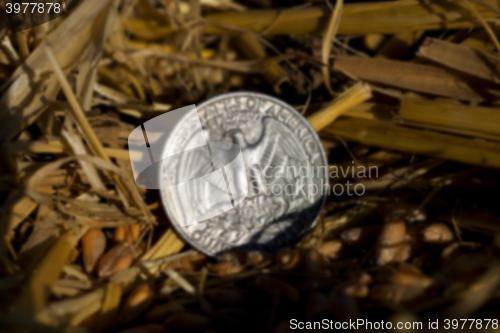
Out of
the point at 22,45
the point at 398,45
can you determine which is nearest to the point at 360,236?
the point at 398,45

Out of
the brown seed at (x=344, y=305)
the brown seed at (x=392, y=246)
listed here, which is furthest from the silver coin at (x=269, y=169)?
the brown seed at (x=344, y=305)

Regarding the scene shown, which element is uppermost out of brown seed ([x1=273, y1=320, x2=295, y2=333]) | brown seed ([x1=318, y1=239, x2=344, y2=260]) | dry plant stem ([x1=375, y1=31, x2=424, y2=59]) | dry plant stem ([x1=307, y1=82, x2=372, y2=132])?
dry plant stem ([x1=375, y1=31, x2=424, y2=59])

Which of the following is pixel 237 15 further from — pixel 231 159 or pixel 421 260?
pixel 421 260

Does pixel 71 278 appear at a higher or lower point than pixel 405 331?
higher

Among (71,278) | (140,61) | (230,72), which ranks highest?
(140,61)

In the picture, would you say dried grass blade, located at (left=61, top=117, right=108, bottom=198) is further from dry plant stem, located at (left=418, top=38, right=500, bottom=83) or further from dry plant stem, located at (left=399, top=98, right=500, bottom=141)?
dry plant stem, located at (left=418, top=38, right=500, bottom=83)

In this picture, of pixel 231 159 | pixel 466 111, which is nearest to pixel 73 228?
pixel 231 159

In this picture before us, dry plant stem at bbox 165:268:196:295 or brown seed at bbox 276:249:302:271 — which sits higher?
dry plant stem at bbox 165:268:196:295
